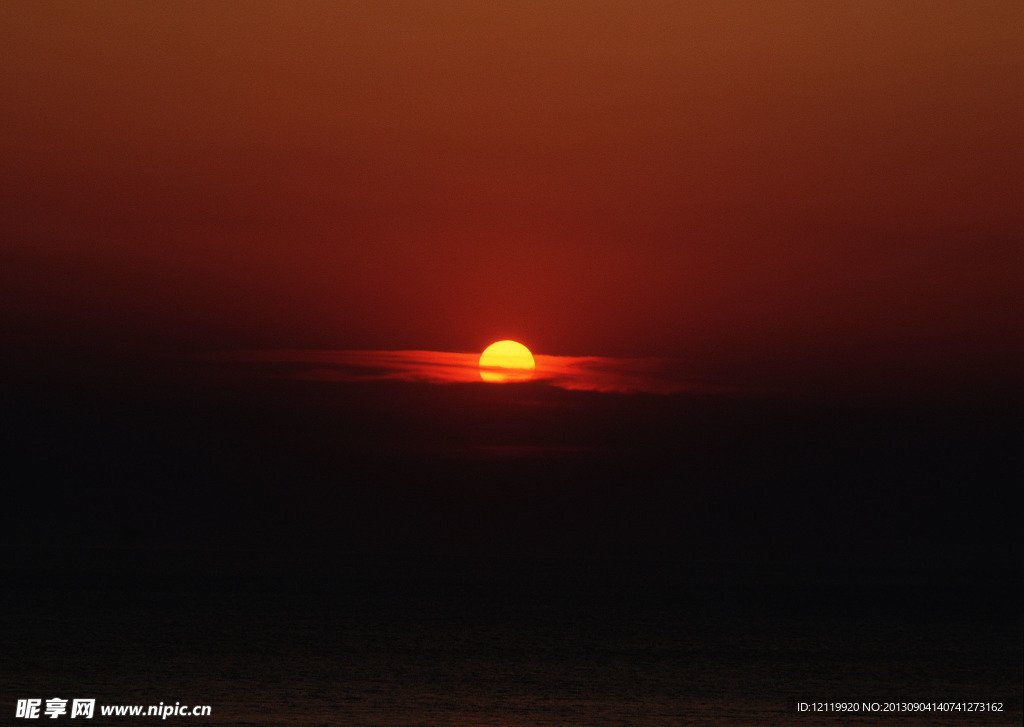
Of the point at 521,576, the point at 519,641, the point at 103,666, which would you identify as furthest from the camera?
the point at 521,576

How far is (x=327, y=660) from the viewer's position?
36.0 meters

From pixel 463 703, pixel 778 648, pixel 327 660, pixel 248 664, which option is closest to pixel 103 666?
pixel 248 664

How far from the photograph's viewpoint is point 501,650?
129ft

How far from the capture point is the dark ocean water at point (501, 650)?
25.2 metres

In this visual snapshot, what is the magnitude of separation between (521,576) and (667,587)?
50.3ft

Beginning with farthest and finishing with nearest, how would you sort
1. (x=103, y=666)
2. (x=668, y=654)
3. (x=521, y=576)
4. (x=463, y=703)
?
(x=521, y=576)
(x=668, y=654)
(x=103, y=666)
(x=463, y=703)

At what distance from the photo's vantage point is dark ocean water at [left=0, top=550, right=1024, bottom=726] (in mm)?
25234

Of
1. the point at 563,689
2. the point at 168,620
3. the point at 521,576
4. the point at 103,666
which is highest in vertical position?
the point at 521,576

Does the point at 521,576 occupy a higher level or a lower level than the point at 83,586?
higher

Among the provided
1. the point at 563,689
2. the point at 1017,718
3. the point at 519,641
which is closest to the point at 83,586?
the point at 519,641

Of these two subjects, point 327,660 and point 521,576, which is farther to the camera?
point 521,576

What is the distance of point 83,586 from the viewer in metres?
75.2

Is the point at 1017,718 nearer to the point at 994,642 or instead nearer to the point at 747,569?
the point at 994,642

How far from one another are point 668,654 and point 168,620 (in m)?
25.9
